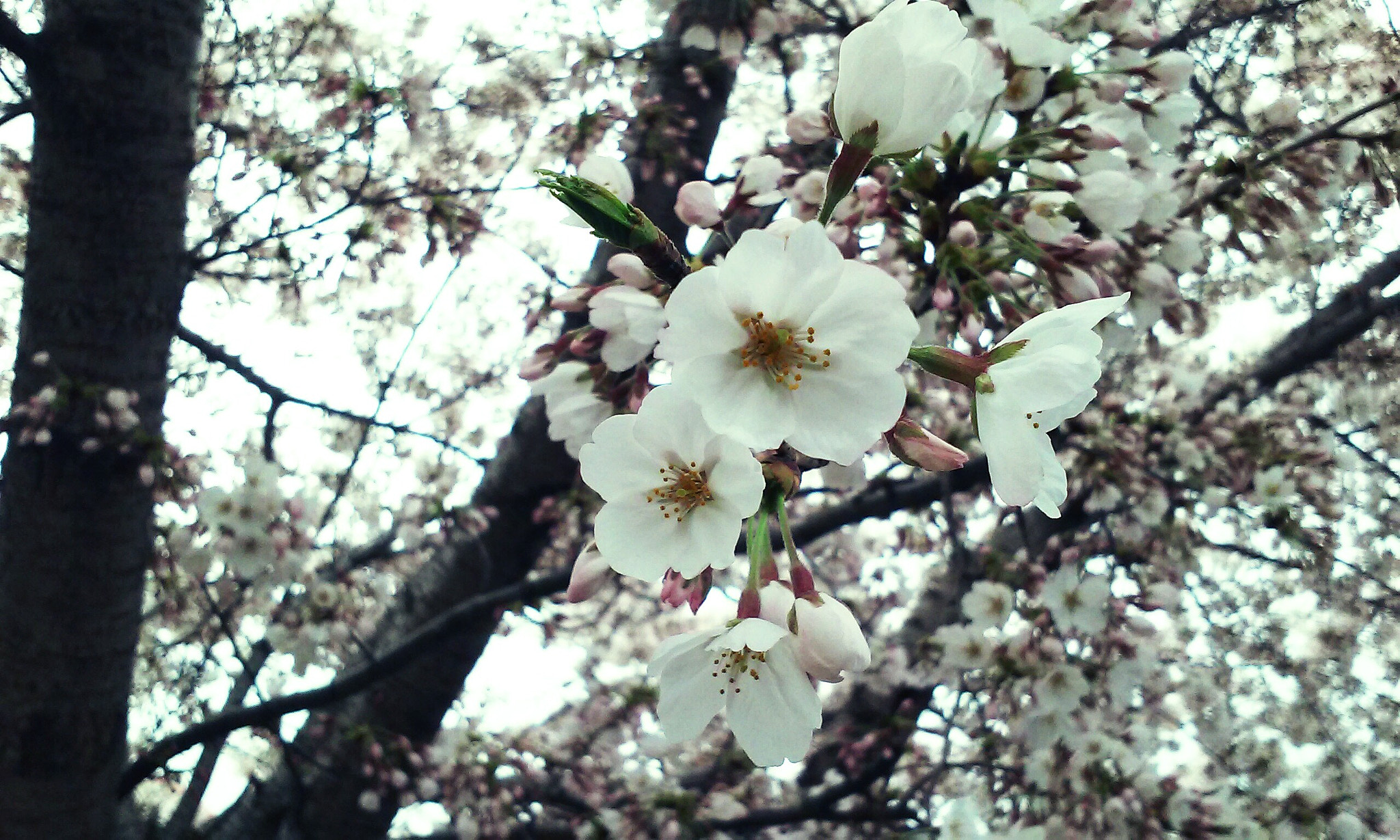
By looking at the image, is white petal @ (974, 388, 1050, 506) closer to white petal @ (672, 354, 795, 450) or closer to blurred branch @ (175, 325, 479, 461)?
white petal @ (672, 354, 795, 450)

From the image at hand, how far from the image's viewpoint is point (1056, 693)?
107 inches

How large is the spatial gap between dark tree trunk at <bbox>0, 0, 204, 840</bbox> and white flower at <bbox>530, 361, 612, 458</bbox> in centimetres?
146

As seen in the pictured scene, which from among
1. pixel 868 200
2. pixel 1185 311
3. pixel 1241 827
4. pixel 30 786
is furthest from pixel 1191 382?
pixel 30 786

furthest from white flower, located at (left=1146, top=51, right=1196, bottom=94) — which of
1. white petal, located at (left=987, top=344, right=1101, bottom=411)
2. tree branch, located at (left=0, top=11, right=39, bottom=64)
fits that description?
tree branch, located at (left=0, top=11, right=39, bottom=64)

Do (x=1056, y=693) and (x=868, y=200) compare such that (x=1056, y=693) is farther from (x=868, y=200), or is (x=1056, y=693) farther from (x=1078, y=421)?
(x=868, y=200)

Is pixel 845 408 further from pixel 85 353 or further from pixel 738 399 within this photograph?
pixel 85 353

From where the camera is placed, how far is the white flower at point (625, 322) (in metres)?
1.20

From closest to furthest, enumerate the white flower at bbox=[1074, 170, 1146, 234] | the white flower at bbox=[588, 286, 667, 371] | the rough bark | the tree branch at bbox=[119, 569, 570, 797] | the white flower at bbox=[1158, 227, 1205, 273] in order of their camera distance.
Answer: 1. the white flower at bbox=[588, 286, 667, 371]
2. the white flower at bbox=[1074, 170, 1146, 234]
3. the white flower at bbox=[1158, 227, 1205, 273]
4. the tree branch at bbox=[119, 569, 570, 797]
5. the rough bark

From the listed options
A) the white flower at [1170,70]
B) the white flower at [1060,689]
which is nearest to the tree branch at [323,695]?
the white flower at [1060,689]

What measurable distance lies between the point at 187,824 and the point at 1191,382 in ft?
12.8

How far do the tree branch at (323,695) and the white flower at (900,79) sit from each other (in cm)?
185

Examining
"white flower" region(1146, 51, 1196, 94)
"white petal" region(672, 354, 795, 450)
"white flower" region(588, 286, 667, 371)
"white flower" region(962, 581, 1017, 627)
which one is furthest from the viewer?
"white flower" region(962, 581, 1017, 627)

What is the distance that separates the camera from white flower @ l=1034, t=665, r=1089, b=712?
8.77 feet

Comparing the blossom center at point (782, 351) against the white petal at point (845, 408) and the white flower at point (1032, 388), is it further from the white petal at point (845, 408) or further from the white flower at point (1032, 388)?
the white flower at point (1032, 388)
